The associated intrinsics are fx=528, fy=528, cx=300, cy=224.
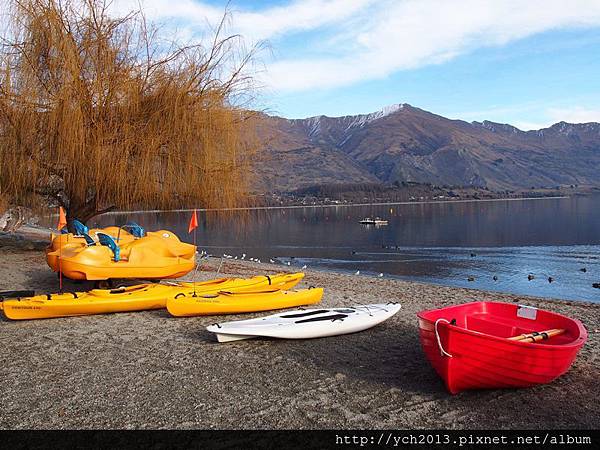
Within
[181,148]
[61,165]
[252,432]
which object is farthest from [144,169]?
[252,432]

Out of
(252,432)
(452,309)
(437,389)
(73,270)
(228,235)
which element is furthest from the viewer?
(228,235)

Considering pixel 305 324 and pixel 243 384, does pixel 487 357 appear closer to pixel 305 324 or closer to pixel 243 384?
pixel 243 384

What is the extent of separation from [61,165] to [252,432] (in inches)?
484

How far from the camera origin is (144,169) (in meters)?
14.8

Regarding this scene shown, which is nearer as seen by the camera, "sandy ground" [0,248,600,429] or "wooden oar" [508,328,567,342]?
"sandy ground" [0,248,600,429]

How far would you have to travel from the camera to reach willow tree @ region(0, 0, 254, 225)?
47.2 ft

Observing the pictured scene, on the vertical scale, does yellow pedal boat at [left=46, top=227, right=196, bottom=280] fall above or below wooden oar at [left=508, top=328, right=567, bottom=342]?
above

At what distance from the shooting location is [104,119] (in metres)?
14.7

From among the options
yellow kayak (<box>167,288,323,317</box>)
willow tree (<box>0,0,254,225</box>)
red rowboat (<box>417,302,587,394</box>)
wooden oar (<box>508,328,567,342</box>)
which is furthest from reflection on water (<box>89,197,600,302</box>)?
red rowboat (<box>417,302,587,394</box>)

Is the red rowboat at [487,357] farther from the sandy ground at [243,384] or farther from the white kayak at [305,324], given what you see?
the white kayak at [305,324]

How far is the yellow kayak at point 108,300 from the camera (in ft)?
30.5

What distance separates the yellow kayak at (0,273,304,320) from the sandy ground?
25 cm

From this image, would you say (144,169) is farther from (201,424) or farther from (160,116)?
(201,424)

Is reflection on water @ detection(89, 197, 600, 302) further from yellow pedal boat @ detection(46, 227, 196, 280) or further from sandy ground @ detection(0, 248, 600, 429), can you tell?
sandy ground @ detection(0, 248, 600, 429)
